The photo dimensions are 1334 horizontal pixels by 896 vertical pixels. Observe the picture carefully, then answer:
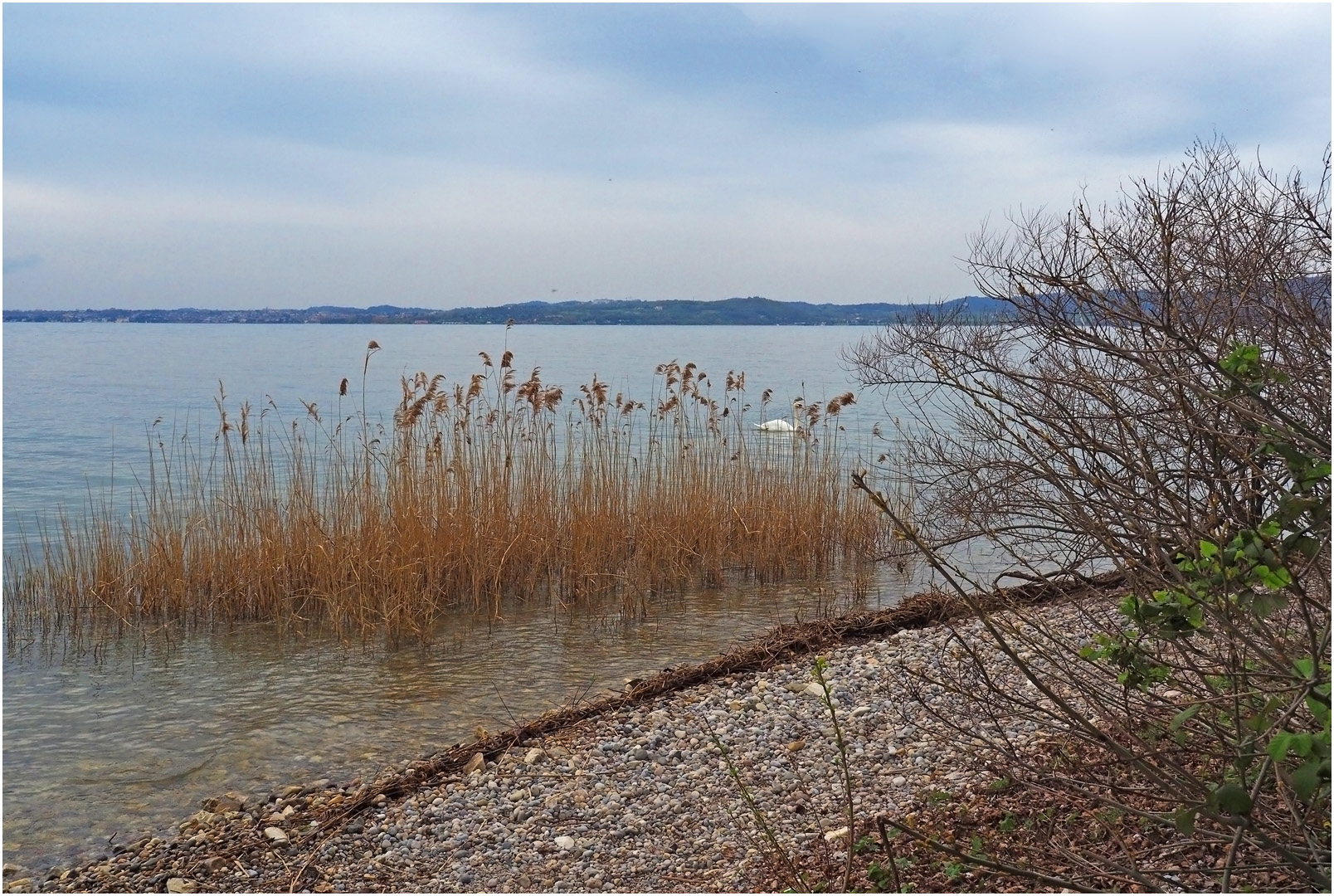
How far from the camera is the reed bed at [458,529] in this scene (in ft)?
23.6

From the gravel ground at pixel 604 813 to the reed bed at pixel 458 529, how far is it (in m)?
2.66

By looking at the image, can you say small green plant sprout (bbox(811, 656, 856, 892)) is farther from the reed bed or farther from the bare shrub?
the reed bed

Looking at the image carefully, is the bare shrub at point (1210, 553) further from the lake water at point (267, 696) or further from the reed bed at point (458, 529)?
the reed bed at point (458, 529)

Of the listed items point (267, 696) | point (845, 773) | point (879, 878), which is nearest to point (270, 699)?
point (267, 696)

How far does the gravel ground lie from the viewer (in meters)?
3.44

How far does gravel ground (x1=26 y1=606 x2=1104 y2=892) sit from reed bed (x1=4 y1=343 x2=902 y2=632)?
2660mm

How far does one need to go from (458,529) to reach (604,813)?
4.07 m

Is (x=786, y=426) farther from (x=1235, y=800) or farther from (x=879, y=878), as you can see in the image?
(x=1235, y=800)

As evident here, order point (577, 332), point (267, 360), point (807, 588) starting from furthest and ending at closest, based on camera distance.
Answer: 1. point (577, 332)
2. point (267, 360)
3. point (807, 588)

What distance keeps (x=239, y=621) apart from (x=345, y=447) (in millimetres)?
8248

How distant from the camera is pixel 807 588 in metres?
8.33

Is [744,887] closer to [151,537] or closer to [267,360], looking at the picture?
[151,537]

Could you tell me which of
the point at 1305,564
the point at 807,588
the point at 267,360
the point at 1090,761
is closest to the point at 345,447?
the point at 807,588

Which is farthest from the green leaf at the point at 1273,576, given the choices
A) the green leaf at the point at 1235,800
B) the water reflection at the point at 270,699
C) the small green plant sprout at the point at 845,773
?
the water reflection at the point at 270,699
